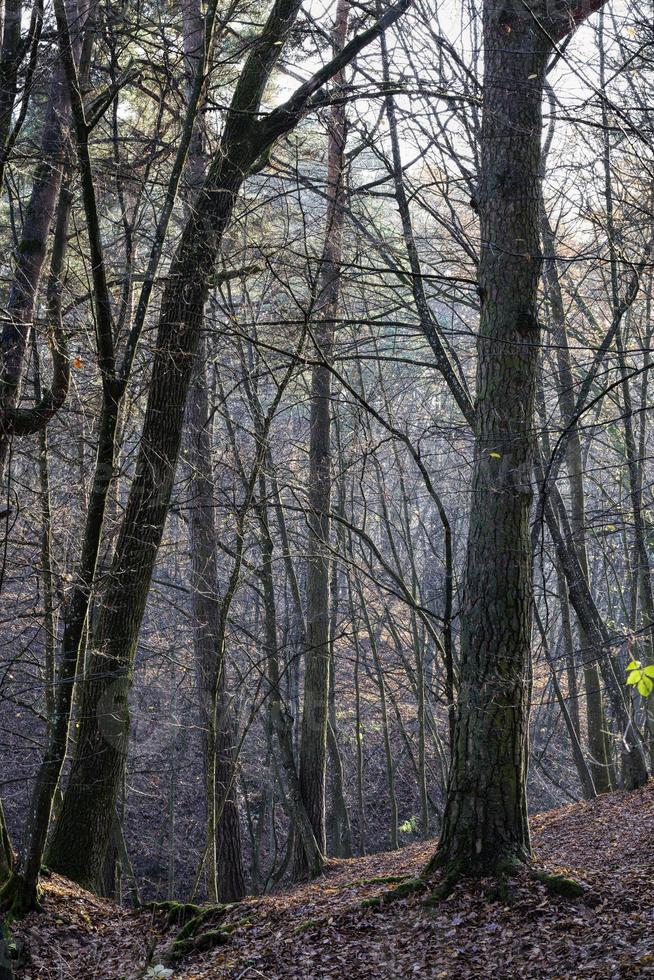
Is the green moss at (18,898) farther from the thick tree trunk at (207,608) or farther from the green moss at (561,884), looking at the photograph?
the thick tree trunk at (207,608)

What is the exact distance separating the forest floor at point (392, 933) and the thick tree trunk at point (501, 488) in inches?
14.7

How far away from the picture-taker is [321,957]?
15.8 feet

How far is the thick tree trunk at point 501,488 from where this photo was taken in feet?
17.1

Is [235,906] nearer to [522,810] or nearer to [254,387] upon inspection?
[522,810]

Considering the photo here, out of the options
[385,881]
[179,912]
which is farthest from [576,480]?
[179,912]

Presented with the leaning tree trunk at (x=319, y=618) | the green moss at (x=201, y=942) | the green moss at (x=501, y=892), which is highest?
the leaning tree trunk at (x=319, y=618)

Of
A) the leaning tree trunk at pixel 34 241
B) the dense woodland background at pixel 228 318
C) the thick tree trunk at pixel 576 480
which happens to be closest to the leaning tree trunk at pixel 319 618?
the dense woodland background at pixel 228 318

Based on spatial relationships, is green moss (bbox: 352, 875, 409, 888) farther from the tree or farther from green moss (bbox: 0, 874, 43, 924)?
green moss (bbox: 0, 874, 43, 924)

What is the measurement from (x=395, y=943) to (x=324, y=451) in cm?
663

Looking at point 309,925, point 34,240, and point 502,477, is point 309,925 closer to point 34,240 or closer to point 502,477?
point 502,477

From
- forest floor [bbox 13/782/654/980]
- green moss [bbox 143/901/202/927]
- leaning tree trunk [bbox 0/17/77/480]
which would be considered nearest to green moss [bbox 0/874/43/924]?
forest floor [bbox 13/782/654/980]

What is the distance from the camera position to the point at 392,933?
4.90m

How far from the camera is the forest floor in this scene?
4.27 m

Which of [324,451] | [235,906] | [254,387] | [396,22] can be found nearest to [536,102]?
[396,22]
